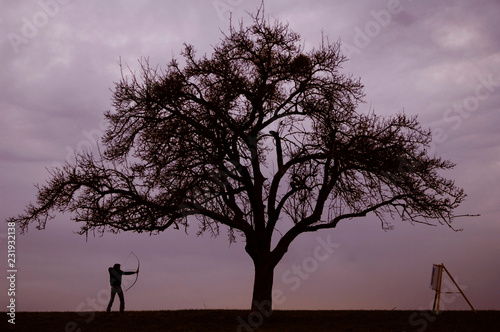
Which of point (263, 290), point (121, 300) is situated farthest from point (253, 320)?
point (121, 300)

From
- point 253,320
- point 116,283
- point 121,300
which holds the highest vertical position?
point 116,283

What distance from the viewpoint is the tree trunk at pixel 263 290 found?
16469 mm

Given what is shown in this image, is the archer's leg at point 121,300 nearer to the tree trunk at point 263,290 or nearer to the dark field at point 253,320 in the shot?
the dark field at point 253,320

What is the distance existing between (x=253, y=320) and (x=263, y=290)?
1041 millimetres

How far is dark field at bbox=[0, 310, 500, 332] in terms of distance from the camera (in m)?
15.2

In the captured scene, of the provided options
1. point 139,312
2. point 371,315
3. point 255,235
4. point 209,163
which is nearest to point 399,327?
point 371,315

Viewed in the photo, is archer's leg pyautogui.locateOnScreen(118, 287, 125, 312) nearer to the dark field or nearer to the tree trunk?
the dark field

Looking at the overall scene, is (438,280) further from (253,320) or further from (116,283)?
(116,283)

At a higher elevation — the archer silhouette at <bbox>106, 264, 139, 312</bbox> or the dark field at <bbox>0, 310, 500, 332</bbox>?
the archer silhouette at <bbox>106, 264, 139, 312</bbox>

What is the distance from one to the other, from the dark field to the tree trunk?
0.96 ft

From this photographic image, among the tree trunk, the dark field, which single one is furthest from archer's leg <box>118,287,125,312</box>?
the tree trunk

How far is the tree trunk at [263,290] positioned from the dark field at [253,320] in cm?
29

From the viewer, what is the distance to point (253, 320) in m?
16.2

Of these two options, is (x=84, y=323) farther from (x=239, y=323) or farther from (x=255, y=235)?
(x=255, y=235)
